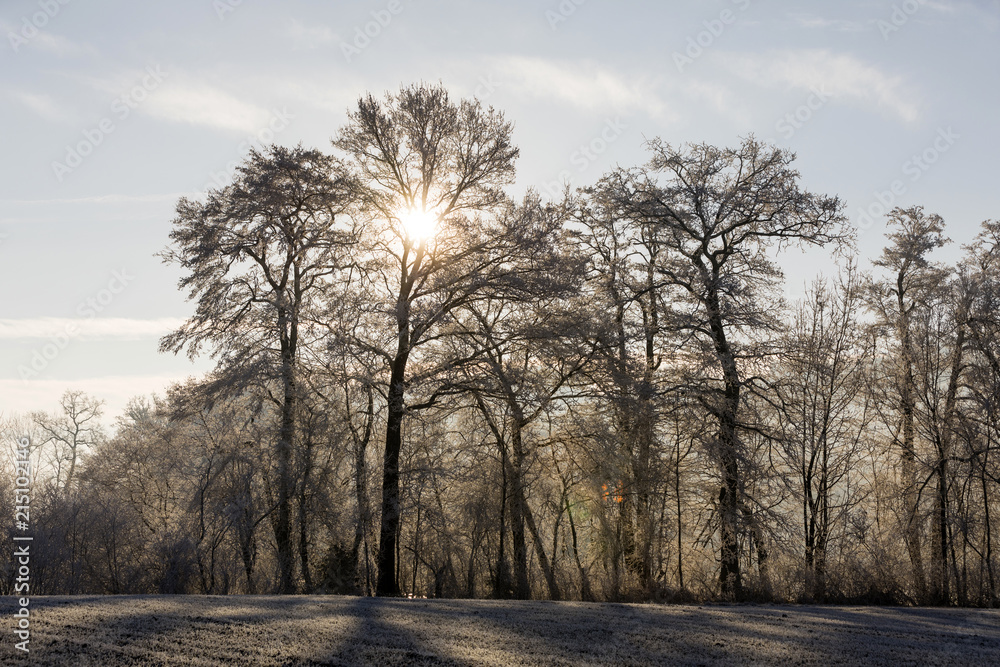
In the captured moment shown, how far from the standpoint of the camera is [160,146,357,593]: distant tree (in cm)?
1962

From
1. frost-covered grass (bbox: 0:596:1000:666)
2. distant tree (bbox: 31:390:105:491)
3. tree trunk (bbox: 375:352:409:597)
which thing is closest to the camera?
frost-covered grass (bbox: 0:596:1000:666)

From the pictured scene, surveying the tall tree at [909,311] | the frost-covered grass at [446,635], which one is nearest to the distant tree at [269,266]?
the frost-covered grass at [446,635]

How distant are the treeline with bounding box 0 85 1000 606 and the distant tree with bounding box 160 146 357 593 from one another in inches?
3.8

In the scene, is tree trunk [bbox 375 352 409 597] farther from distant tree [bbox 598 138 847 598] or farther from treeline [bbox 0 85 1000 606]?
distant tree [bbox 598 138 847 598]

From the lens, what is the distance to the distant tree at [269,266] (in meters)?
19.6

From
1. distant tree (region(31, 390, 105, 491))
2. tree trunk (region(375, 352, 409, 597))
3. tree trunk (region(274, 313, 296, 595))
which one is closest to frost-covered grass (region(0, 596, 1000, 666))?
tree trunk (region(375, 352, 409, 597))

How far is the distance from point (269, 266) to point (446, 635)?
17106 mm

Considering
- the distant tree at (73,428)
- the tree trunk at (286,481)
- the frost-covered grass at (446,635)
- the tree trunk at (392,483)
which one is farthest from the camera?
the distant tree at (73,428)

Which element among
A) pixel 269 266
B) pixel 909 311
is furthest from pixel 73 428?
pixel 909 311

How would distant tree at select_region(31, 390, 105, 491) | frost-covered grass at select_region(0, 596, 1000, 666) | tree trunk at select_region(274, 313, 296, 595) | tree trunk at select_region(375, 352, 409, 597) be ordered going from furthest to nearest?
distant tree at select_region(31, 390, 105, 491)
tree trunk at select_region(274, 313, 296, 595)
tree trunk at select_region(375, 352, 409, 597)
frost-covered grass at select_region(0, 596, 1000, 666)

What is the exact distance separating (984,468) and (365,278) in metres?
18.7

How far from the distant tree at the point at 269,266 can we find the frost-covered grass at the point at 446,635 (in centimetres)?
878

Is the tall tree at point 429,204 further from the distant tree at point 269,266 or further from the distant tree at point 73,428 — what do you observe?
the distant tree at point 73,428

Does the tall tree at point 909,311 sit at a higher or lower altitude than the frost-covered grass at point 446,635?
higher
